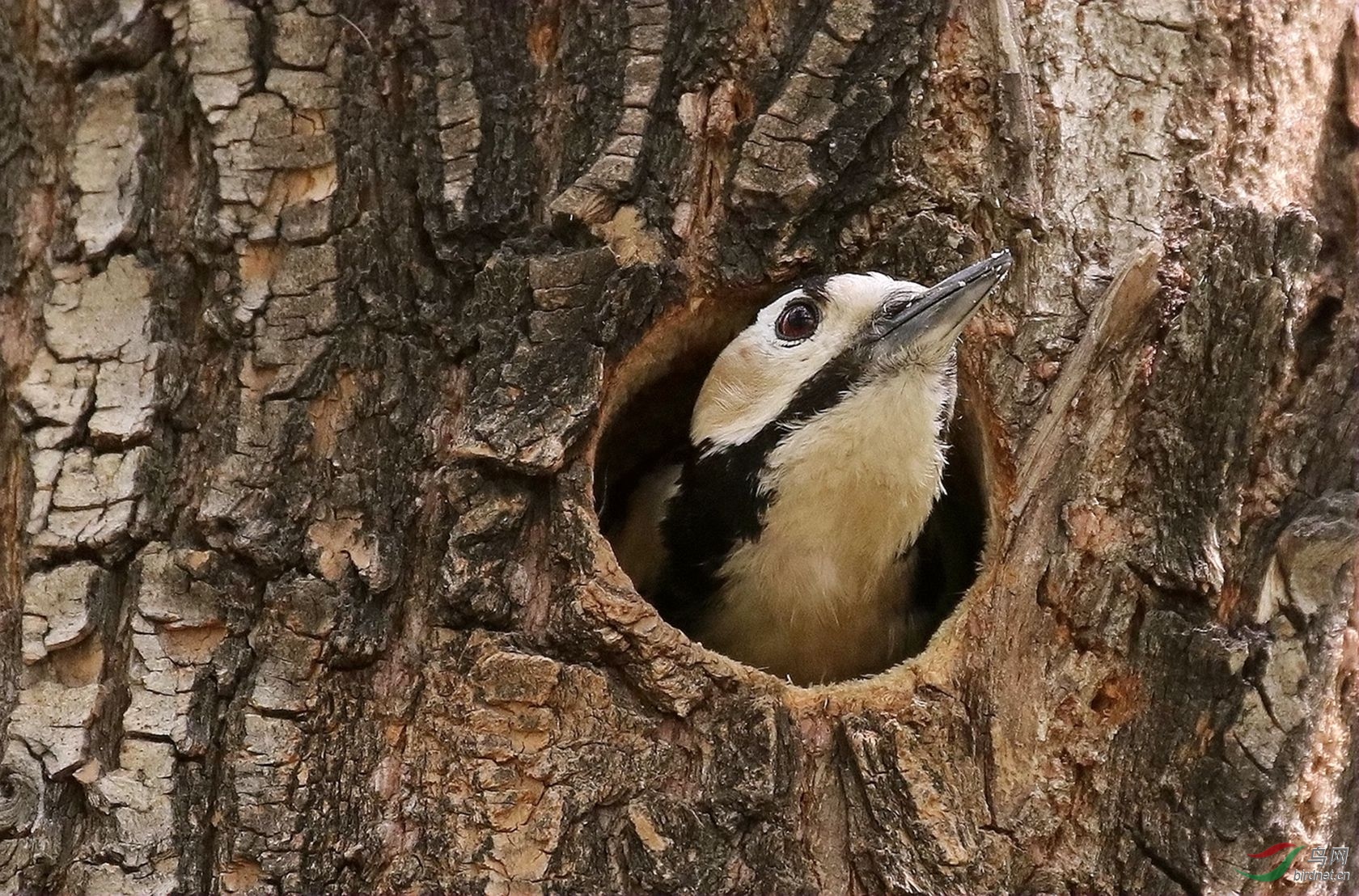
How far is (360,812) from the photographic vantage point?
273cm

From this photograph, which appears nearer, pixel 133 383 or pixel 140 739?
pixel 140 739

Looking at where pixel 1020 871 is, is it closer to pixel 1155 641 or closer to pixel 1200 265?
pixel 1155 641

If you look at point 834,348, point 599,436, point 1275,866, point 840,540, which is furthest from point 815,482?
point 1275,866

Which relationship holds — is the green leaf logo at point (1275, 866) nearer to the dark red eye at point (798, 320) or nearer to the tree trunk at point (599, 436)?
the tree trunk at point (599, 436)

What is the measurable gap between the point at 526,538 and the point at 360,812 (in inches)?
25.6

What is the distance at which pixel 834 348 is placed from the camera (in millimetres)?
3367

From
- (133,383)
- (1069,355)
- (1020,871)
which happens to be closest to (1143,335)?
(1069,355)

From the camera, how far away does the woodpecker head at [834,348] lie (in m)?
3.00

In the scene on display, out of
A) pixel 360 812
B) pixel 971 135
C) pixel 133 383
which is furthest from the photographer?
pixel 971 135

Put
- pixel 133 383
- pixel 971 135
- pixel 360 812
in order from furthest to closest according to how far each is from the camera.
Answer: pixel 971 135 → pixel 133 383 → pixel 360 812

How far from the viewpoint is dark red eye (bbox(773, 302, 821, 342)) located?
3381 millimetres

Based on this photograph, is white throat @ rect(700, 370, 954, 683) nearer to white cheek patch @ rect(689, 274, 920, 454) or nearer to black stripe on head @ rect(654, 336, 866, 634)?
black stripe on head @ rect(654, 336, 866, 634)

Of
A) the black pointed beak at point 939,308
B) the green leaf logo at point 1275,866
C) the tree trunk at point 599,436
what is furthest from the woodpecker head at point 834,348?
the green leaf logo at point 1275,866

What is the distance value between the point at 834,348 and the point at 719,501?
55 cm
